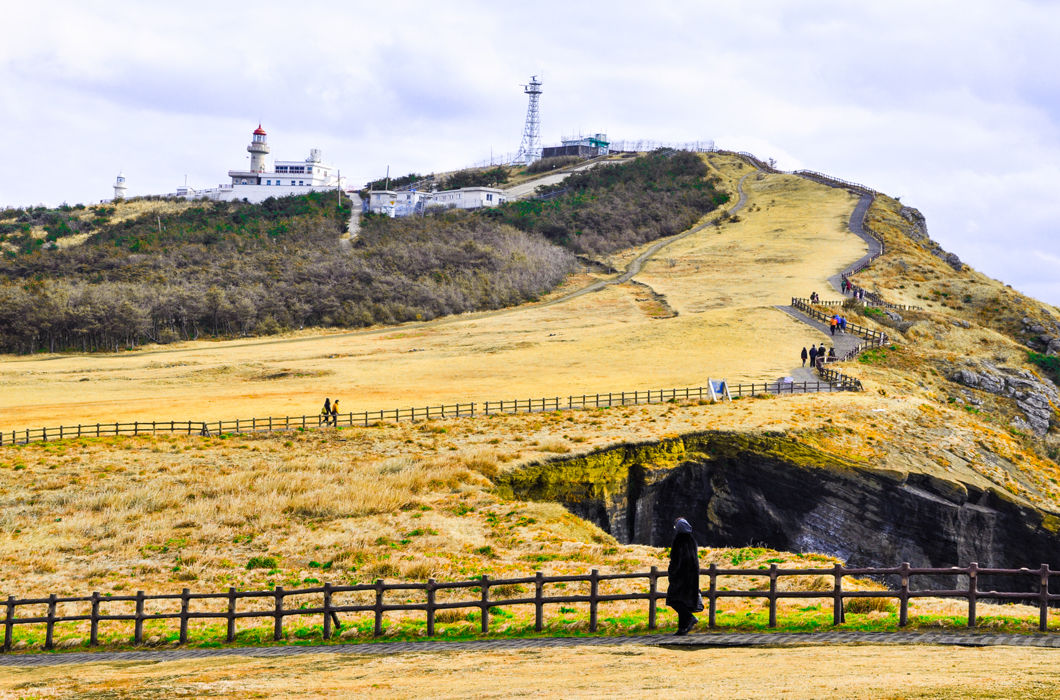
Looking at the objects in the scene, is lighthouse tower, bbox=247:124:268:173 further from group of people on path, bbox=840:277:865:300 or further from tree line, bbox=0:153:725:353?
group of people on path, bbox=840:277:865:300

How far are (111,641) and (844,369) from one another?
45.5 metres

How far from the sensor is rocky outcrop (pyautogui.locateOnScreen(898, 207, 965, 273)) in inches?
4151

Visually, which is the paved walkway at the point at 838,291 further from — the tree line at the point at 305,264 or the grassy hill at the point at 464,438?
the tree line at the point at 305,264

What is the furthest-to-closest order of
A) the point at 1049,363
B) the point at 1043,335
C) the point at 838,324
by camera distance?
the point at 1043,335, the point at 838,324, the point at 1049,363

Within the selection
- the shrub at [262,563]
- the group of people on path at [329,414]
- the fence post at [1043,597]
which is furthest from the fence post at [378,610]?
the group of people on path at [329,414]

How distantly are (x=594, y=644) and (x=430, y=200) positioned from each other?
140689mm

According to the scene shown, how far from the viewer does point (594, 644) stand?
53.8 ft

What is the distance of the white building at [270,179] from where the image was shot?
165000 mm

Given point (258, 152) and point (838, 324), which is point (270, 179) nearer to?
point (258, 152)

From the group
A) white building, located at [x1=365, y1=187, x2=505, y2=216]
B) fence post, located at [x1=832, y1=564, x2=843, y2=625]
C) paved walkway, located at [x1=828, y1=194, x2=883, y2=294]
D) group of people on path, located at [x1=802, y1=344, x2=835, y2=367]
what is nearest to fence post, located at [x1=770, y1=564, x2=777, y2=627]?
fence post, located at [x1=832, y1=564, x2=843, y2=625]

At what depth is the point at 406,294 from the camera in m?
98.8

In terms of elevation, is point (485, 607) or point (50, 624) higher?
point (485, 607)

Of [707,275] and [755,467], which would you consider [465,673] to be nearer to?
[755,467]

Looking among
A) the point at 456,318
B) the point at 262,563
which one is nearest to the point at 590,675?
the point at 262,563
